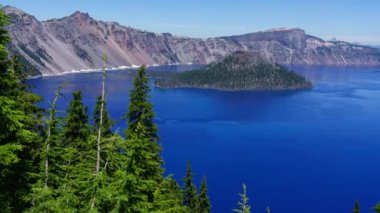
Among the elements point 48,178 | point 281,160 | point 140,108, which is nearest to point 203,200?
point 140,108

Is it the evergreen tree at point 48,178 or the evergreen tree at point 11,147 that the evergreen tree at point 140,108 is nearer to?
the evergreen tree at point 11,147

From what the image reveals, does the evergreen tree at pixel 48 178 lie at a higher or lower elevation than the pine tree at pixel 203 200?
higher

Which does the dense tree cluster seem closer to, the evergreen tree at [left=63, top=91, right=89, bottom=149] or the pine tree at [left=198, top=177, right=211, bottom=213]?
the evergreen tree at [left=63, top=91, right=89, bottom=149]

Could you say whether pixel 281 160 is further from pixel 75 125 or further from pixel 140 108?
pixel 75 125

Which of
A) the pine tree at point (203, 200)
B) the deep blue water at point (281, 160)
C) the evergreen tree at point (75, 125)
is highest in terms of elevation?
the evergreen tree at point (75, 125)

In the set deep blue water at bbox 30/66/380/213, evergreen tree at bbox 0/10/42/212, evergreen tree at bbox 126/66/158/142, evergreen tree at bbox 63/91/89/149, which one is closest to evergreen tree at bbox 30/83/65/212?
evergreen tree at bbox 0/10/42/212

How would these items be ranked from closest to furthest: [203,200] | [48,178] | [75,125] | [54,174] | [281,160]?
[48,178]
[54,174]
[75,125]
[203,200]
[281,160]

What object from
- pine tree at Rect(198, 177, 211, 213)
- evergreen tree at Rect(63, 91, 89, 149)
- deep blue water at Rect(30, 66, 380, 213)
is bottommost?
deep blue water at Rect(30, 66, 380, 213)

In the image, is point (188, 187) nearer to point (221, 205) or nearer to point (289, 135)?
point (221, 205)

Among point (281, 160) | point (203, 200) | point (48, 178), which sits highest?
point (48, 178)

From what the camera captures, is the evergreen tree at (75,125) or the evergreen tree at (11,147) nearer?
the evergreen tree at (11,147)

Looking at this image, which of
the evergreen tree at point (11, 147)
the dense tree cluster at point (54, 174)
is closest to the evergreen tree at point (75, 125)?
the dense tree cluster at point (54, 174)

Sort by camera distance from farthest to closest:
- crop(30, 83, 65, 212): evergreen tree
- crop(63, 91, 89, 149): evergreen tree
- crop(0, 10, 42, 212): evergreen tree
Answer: crop(63, 91, 89, 149): evergreen tree → crop(30, 83, 65, 212): evergreen tree → crop(0, 10, 42, 212): evergreen tree

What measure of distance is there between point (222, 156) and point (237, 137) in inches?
1267
